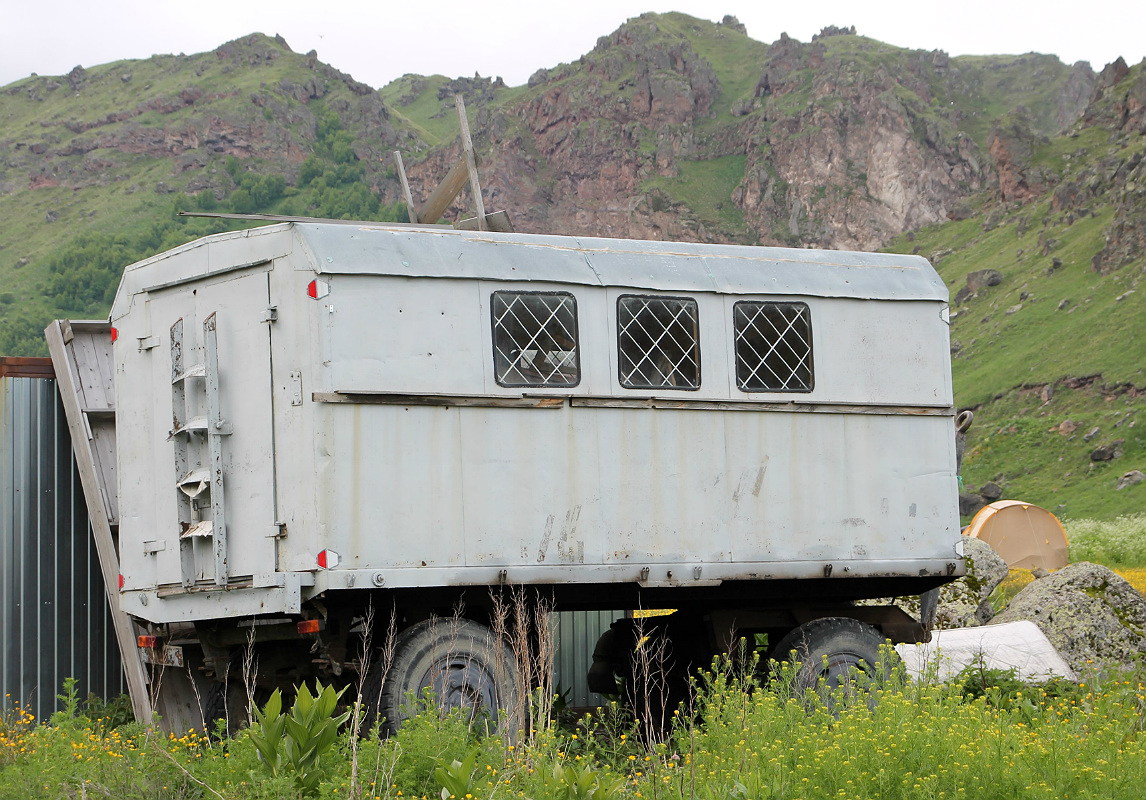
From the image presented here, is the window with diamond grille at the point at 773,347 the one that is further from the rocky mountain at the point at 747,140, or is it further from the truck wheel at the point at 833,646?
the rocky mountain at the point at 747,140

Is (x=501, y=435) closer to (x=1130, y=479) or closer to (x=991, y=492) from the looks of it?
(x=1130, y=479)

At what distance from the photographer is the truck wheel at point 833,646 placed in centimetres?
888

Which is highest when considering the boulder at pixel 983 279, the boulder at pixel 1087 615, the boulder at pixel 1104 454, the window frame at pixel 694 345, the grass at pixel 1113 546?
the boulder at pixel 983 279

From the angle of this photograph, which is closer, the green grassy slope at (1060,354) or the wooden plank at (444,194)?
the wooden plank at (444,194)

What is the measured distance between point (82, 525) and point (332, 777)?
16.1 ft

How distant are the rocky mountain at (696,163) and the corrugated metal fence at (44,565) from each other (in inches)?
2154

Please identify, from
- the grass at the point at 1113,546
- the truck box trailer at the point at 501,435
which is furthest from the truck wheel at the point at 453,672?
the grass at the point at 1113,546

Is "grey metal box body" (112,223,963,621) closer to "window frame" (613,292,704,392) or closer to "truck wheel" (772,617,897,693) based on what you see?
"window frame" (613,292,704,392)

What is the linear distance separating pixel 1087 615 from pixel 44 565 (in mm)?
9414

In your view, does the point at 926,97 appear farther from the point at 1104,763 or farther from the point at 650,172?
the point at 1104,763

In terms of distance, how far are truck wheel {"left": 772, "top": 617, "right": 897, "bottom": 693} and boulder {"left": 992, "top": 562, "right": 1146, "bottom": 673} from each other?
2.98 meters

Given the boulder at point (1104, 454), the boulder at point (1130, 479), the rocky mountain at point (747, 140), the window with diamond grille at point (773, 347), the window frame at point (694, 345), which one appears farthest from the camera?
the rocky mountain at point (747, 140)

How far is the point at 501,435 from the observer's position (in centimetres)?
775

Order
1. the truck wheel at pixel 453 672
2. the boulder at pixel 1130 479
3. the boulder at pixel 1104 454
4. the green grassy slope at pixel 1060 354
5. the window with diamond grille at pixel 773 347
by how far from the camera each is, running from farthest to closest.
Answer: the green grassy slope at pixel 1060 354, the boulder at pixel 1104 454, the boulder at pixel 1130 479, the window with diamond grille at pixel 773 347, the truck wheel at pixel 453 672
